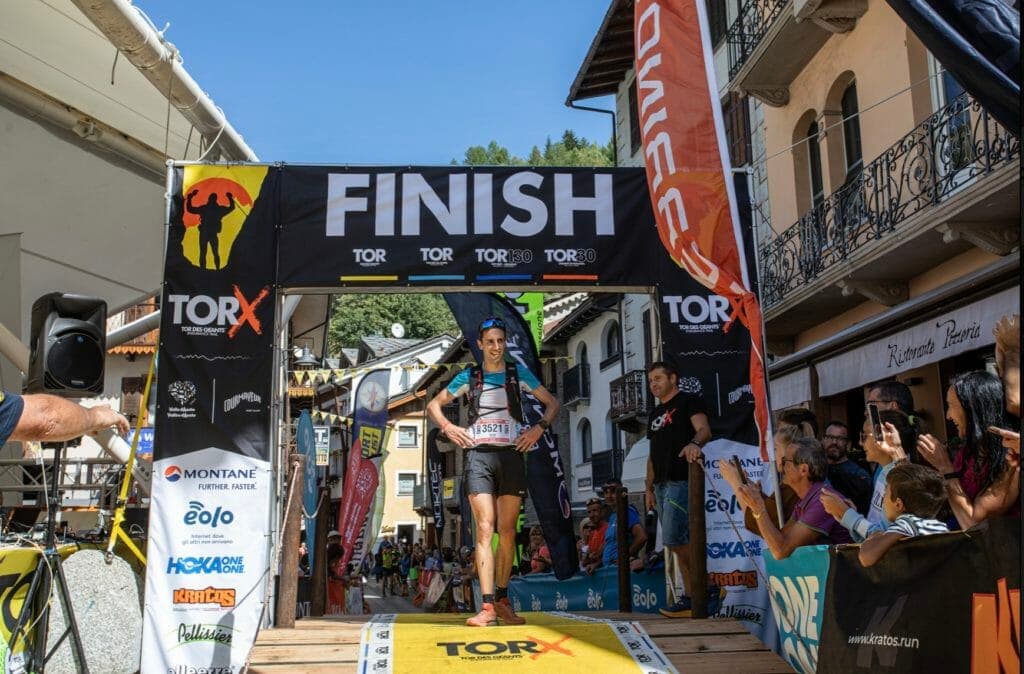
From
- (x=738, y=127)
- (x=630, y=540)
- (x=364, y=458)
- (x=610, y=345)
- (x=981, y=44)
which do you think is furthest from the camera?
(x=610, y=345)

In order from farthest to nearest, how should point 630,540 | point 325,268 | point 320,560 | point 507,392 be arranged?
point 630,540 → point 325,268 → point 320,560 → point 507,392

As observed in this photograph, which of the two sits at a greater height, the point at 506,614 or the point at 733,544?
the point at 733,544

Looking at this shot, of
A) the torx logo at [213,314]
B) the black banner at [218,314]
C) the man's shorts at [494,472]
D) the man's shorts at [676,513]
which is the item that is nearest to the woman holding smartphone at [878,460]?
the man's shorts at [676,513]

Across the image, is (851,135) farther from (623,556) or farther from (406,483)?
(406,483)

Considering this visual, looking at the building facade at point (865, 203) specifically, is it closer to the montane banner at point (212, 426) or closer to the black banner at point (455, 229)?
→ the black banner at point (455, 229)

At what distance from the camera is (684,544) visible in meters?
7.65

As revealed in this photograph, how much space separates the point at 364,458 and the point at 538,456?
5.66 metres

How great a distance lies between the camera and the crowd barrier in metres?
3.77

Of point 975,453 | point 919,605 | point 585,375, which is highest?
point 585,375

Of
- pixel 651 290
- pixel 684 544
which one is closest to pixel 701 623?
pixel 684 544

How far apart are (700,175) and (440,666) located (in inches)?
143

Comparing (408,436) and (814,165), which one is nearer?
(814,165)

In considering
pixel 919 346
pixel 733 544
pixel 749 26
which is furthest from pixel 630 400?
pixel 733 544

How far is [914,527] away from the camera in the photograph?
14.3 feet
